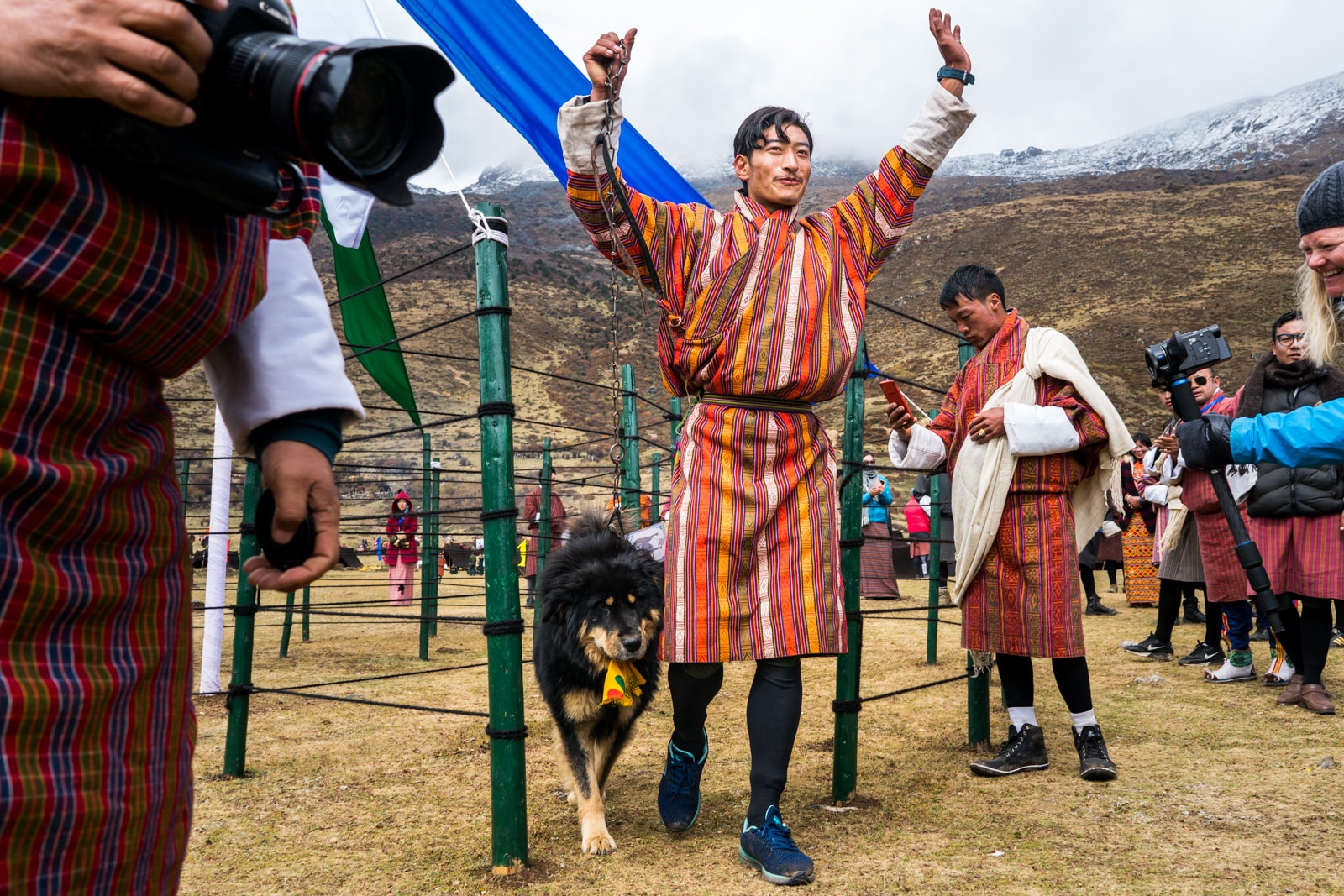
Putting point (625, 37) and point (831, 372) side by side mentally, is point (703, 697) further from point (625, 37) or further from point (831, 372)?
point (625, 37)

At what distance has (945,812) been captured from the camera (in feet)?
9.51

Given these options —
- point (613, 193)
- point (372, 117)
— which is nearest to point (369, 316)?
point (613, 193)

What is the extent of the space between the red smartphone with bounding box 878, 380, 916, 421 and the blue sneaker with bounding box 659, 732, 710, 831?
136 cm

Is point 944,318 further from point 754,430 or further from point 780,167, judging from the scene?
point 754,430

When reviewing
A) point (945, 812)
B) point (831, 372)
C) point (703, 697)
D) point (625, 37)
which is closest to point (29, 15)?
point (625, 37)

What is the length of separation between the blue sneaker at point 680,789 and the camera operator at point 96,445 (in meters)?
1.97

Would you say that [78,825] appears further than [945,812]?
No

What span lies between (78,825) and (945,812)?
8.72ft

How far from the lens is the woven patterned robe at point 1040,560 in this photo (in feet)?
10.5

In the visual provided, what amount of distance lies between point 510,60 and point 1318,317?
8.27 ft

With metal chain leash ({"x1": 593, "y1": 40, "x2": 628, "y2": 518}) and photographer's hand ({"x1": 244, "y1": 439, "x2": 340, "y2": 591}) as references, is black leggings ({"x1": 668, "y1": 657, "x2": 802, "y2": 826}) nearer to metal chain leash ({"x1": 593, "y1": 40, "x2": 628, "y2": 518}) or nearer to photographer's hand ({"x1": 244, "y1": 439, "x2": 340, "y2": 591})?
metal chain leash ({"x1": 593, "y1": 40, "x2": 628, "y2": 518})

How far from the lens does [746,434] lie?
2.55m

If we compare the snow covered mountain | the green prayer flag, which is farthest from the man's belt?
the snow covered mountain

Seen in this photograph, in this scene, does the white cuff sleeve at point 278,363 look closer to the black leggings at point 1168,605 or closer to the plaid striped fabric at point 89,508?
the plaid striped fabric at point 89,508
